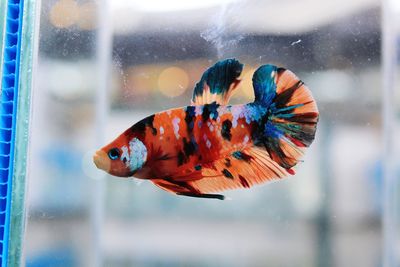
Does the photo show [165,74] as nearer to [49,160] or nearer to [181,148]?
[181,148]

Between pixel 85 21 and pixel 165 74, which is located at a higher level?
pixel 85 21

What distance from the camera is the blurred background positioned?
1.26 m

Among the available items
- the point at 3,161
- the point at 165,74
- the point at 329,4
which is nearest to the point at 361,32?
the point at 329,4

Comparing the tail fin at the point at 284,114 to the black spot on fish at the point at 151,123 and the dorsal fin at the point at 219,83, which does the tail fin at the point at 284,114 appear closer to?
the dorsal fin at the point at 219,83

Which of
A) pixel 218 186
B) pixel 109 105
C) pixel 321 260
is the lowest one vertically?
pixel 321 260

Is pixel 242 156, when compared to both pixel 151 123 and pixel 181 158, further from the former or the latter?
pixel 151 123

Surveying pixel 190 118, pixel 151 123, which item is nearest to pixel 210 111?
pixel 190 118

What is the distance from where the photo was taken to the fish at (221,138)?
1283mm

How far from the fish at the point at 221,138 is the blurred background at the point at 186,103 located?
0.09ft

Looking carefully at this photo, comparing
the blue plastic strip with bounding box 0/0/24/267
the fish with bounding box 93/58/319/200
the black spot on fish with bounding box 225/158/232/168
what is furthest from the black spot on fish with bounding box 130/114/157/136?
the blue plastic strip with bounding box 0/0/24/267

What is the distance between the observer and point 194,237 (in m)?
1.32

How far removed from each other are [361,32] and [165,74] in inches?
22.2

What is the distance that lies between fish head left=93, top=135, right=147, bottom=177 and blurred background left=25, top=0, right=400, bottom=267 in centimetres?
3

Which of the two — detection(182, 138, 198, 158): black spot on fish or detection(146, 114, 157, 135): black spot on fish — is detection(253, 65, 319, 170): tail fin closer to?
detection(182, 138, 198, 158): black spot on fish
